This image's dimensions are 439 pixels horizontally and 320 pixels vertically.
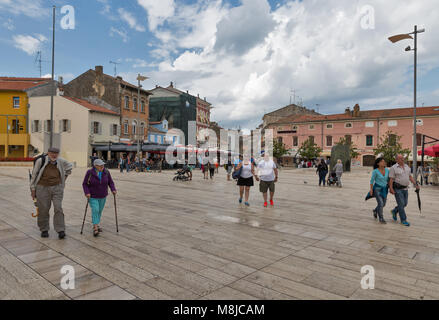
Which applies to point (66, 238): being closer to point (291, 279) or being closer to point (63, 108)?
A: point (291, 279)

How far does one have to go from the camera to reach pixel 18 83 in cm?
3922

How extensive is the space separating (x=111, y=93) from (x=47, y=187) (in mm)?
35748

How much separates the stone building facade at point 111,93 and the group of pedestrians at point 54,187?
33.2m

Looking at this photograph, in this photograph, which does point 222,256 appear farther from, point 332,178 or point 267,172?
point 332,178

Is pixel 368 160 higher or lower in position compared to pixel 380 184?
higher

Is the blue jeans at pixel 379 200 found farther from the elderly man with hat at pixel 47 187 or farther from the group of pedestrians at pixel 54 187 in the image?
the elderly man with hat at pixel 47 187

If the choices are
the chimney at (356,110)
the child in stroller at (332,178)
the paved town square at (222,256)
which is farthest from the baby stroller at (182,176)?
the chimney at (356,110)

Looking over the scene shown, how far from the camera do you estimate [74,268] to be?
398cm

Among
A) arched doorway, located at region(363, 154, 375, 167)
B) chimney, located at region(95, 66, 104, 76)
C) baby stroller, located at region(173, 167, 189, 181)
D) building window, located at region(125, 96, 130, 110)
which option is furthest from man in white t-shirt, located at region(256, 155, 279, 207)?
arched doorway, located at region(363, 154, 375, 167)

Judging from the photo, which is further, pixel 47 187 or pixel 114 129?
pixel 114 129

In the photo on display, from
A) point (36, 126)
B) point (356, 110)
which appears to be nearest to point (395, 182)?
point (36, 126)
